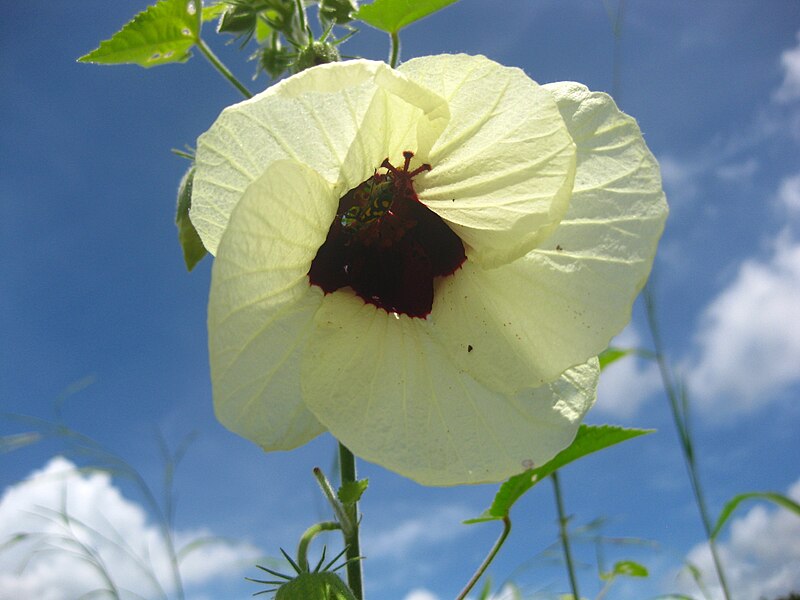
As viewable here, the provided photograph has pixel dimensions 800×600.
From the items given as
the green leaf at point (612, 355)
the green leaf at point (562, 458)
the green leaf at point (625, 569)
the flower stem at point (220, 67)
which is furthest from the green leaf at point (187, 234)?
the green leaf at point (625, 569)

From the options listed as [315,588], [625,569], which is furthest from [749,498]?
[315,588]

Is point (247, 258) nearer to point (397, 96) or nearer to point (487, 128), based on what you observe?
point (397, 96)

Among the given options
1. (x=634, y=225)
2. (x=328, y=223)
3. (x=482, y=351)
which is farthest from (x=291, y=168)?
(x=634, y=225)

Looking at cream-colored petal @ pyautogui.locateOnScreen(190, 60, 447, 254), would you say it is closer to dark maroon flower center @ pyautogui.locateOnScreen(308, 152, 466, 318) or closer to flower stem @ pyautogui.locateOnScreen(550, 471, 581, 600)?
dark maroon flower center @ pyautogui.locateOnScreen(308, 152, 466, 318)

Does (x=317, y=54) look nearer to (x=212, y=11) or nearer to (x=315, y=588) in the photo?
(x=212, y=11)

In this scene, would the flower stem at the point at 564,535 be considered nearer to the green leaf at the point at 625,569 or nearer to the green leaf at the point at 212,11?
the green leaf at the point at 625,569
